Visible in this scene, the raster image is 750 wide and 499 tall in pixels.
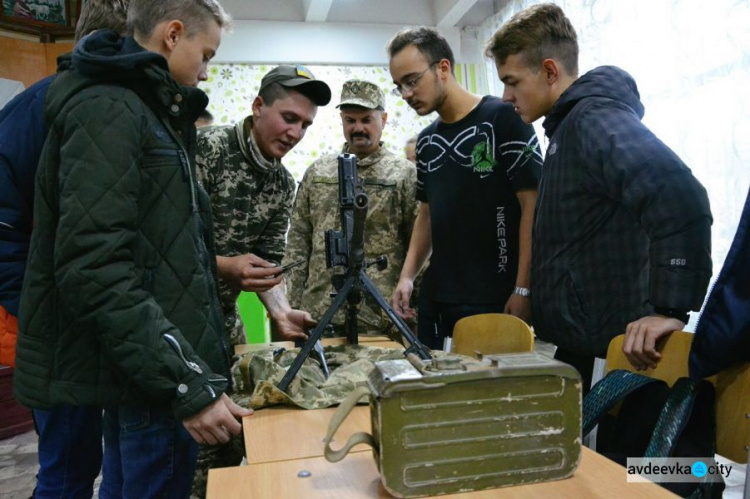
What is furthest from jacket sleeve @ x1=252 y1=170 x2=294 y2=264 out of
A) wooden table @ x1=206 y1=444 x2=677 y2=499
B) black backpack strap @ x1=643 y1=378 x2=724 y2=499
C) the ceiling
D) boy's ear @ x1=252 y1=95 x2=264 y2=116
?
the ceiling

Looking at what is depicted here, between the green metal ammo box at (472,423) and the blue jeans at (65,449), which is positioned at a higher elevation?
the green metal ammo box at (472,423)

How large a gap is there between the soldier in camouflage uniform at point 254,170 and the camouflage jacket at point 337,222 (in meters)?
0.47

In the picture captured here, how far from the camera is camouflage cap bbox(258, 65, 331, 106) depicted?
1.83 meters

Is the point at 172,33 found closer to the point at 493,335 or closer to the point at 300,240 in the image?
the point at 493,335

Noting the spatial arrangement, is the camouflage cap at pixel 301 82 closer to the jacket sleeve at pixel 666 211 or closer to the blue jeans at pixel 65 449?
the jacket sleeve at pixel 666 211

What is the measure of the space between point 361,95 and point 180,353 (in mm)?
1695

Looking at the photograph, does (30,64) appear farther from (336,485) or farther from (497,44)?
(336,485)

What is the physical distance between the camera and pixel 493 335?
171cm

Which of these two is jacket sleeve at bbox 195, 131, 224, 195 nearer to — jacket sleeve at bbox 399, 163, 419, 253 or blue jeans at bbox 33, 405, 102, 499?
blue jeans at bbox 33, 405, 102, 499

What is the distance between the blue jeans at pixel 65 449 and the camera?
4.52ft

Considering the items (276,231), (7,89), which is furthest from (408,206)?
(7,89)

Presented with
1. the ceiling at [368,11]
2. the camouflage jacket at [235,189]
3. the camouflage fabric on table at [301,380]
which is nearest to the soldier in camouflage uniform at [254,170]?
the camouflage jacket at [235,189]

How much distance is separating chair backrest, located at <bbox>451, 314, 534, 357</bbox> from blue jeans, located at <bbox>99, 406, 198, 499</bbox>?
0.77m

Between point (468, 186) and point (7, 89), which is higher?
point (7, 89)
